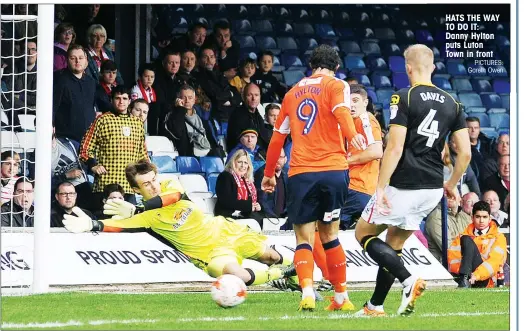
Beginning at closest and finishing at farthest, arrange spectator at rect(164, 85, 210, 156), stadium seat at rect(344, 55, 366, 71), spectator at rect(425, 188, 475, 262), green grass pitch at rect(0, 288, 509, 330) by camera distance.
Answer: green grass pitch at rect(0, 288, 509, 330), spectator at rect(425, 188, 475, 262), spectator at rect(164, 85, 210, 156), stadium seat at rect(344, 55, 366, 71)

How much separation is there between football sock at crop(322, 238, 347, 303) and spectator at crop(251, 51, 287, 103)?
22.5ft

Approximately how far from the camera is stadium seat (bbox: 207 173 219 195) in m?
14.1

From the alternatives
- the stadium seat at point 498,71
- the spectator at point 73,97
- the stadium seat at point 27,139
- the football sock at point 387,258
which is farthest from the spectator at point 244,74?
the football sock at point 387,258

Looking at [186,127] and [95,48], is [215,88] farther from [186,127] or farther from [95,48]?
[95,48]

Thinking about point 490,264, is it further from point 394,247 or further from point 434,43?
point 434,43

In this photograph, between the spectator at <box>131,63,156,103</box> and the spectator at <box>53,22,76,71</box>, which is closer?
the spectator at <box>53,22,76,71</box>

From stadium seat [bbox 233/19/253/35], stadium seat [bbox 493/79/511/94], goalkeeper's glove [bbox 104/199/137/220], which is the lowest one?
goalkeeper's glove [bbox 104/199/137/220]

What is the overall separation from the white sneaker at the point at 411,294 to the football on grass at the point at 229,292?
1326 millimetres

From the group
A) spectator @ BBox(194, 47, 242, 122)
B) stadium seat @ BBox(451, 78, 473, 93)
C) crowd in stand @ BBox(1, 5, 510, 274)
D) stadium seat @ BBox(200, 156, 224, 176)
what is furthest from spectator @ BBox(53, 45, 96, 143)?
stadium seat @ BBox(451, 78, 473, 93)

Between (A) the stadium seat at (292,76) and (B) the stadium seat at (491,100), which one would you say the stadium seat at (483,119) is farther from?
(A) the stadium seat at (292,76)

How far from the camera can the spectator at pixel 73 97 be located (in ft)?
42.1

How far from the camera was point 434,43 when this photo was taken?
61.8 ft

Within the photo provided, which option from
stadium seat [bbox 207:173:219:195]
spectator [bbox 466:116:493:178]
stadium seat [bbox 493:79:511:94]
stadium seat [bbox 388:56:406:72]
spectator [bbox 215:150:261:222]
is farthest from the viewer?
stadium seat [bbox 493:79:511:94]

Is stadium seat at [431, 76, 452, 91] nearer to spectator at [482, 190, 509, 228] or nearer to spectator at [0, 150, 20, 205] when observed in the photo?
spectator at [482, 190, 509, 228]
